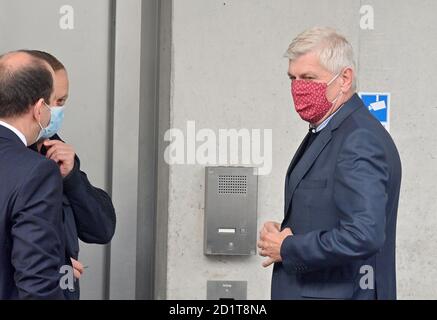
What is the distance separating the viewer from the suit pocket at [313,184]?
301cm

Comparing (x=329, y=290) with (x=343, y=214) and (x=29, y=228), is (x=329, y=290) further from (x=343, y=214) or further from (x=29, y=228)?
→ (x=29, y=228)

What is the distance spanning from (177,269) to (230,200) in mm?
471

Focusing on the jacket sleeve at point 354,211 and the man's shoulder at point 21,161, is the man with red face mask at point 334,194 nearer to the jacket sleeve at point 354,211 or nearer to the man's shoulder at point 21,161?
the jacket sleeve at point 354,211

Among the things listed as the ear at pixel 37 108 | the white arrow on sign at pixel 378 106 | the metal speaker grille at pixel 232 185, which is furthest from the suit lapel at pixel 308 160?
the white arrow on sign at pixel 378 106

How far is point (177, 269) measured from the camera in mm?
4586

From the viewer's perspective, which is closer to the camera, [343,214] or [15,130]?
[15,130]

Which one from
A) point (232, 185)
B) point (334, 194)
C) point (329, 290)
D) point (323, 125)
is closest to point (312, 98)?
point (323, 125)

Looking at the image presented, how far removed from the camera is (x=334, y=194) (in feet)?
9.65

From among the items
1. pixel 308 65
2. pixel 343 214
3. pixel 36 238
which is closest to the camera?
pixel 36 238

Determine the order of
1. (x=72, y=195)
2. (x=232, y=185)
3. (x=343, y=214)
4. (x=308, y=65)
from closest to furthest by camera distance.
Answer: (x=343, y=214)
(x=308, y=65)
(x=72, y=195)
(x=232, y=185)

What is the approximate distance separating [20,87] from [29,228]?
478 mm
